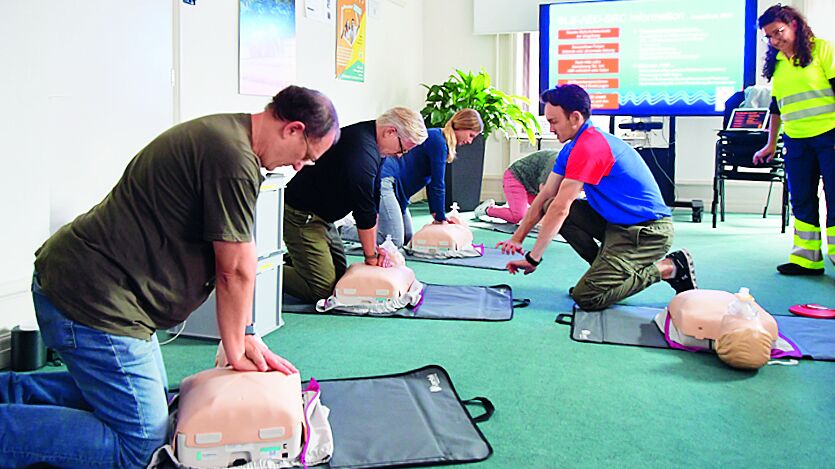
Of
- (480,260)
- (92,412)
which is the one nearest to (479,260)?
(480,260)

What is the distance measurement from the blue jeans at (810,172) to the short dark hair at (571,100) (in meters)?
1.60

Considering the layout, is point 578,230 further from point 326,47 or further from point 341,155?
point 326,47

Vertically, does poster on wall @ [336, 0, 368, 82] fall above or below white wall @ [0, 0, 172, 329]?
above

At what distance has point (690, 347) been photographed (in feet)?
10.1

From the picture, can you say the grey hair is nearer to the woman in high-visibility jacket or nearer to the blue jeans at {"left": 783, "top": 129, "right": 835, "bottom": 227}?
the woman in high-visibility jacket

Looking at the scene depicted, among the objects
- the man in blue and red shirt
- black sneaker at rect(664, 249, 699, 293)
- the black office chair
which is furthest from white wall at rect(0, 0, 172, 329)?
the black office chair

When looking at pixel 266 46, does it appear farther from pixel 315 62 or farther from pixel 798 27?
pixel 798 27

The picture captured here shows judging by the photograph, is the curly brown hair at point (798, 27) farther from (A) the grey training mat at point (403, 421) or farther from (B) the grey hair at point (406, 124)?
(A) the grey training mat at point (403, 421)

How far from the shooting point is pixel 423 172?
5016 mm

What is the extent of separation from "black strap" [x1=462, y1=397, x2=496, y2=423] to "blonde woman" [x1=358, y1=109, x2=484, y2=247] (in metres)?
2.52

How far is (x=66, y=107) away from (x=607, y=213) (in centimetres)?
238

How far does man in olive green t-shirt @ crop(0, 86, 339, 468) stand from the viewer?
183 centimetres

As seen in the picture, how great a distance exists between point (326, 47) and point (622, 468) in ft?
15.4

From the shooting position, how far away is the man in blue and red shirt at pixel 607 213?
3555mm
